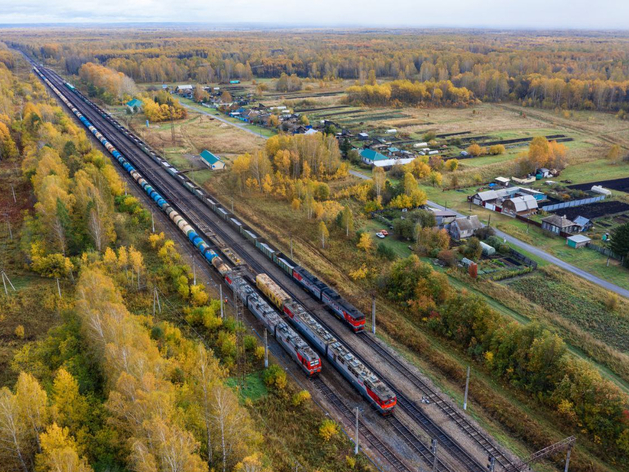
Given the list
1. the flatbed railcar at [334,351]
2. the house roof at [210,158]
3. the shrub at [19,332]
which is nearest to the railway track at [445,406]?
the flatbed railcar at [334,351]

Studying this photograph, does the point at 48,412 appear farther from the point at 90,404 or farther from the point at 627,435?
the point at 627,435

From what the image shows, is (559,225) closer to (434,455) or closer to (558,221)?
(558,221)

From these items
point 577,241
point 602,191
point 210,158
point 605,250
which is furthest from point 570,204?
point 210,158

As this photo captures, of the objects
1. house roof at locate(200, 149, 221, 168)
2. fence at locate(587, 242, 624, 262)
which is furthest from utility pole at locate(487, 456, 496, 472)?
house roof at locate(200, 149, 221, 168)

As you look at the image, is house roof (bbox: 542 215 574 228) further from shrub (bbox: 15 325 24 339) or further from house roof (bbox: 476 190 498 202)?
shrub (bbox: 15 325 24 339)

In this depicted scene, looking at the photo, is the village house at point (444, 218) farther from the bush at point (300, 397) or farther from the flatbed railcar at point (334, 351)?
the bush at point (300, 397)

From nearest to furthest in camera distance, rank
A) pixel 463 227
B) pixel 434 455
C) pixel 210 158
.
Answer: pixel 434 455 < pixel 463 227 < pixel 210 158

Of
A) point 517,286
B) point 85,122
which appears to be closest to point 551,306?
point 517,286

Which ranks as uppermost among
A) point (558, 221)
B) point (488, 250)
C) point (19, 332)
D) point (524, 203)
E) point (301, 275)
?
point (524, 203)
